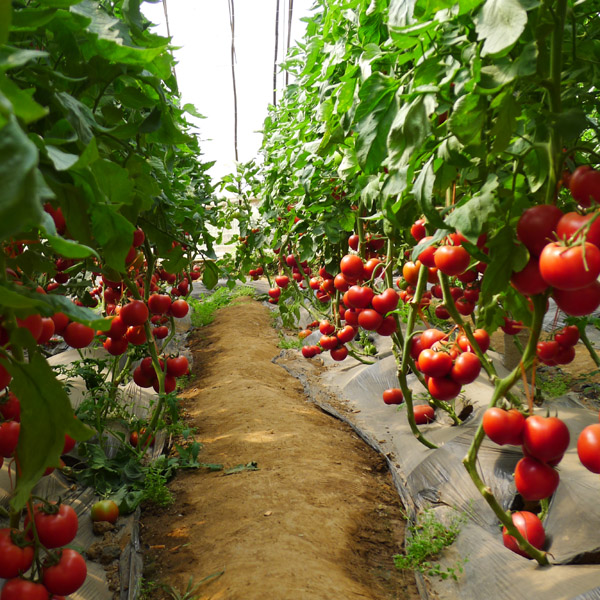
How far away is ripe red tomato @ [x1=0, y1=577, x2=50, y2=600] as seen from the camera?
804mm

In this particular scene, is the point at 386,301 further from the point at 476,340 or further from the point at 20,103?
the point at 20,103

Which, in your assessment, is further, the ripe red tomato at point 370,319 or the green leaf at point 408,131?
the ripe red tomato at point 370,319

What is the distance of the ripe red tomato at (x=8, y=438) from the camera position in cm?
89

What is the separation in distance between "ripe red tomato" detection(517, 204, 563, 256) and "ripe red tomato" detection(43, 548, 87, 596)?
36.5 inches

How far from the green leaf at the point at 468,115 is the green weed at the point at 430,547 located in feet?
5.51

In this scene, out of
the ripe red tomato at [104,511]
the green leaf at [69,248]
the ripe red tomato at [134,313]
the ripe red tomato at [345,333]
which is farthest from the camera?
the ripe red tomato at [345,333]

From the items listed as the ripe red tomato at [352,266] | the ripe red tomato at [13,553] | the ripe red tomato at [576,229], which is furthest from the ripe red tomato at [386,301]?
the ripe red tomato at [13,553]

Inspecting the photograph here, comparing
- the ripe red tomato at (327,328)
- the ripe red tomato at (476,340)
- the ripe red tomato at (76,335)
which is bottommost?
the ripe red tomato at (327,328)

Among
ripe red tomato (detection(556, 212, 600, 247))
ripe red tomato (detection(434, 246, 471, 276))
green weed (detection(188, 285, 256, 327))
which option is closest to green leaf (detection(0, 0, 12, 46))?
ripe red tomato (detection(556, 212, 600, 247))

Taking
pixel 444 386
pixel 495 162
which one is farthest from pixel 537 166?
pixel 444 386

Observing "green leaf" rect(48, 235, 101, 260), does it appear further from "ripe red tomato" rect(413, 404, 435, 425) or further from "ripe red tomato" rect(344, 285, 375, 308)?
"ripe red tomato" rect(413, 404, 435, 425)

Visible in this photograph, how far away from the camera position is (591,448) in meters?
0.81

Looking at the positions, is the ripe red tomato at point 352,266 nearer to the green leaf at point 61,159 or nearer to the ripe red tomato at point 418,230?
the ripe red tomato at point 418,230

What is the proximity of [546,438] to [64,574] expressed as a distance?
0.87 meters
